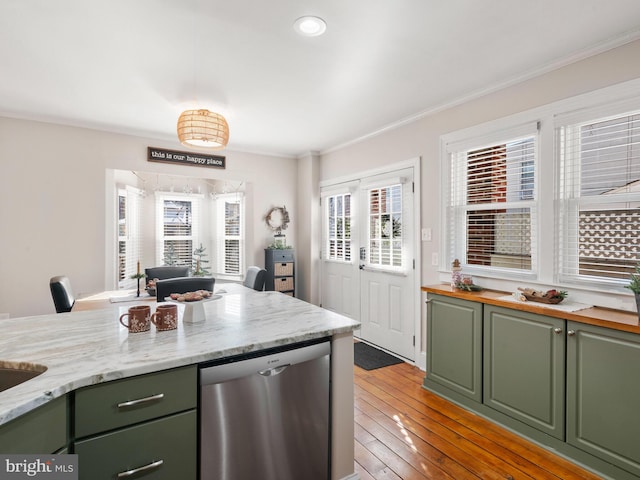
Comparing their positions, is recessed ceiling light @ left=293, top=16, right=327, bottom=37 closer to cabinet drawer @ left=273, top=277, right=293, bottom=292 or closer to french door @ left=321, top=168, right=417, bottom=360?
french door @ left=321, top=168, right=417, bottom=360

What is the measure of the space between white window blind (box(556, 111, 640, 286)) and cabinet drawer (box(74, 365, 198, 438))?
8.50 feet

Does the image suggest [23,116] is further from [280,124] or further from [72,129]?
[280,124]

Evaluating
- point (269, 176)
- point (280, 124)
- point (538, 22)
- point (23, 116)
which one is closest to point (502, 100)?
point (538, 22)

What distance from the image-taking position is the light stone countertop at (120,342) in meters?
1.11

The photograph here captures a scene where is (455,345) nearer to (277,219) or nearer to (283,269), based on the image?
(283,269)

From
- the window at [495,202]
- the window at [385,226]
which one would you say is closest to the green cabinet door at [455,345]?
the window at [495,202]

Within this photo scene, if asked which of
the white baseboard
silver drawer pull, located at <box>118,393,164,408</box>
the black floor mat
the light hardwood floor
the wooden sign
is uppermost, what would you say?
the wooden sign

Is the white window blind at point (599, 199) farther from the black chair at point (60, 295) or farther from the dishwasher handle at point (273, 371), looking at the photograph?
the black chair at point (60, 295)

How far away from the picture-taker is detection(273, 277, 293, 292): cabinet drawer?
506 centimetres

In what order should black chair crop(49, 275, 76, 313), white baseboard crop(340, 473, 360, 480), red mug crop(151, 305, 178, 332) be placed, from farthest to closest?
black chair crop(49, 275, 76, 313)
white baseboard crop(340, 473, 360, 480)
red mug crop(151, 305, 178, 332)

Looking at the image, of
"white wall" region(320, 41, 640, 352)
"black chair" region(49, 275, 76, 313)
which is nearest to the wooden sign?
"white wall" region(320, 41, 640, 352)

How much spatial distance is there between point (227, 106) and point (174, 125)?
3.29ft

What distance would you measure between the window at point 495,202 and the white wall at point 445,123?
16cm

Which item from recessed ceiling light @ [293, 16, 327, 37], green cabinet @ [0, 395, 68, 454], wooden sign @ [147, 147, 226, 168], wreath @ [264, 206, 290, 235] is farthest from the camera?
wreath @ [264, 206, 290, 235]
